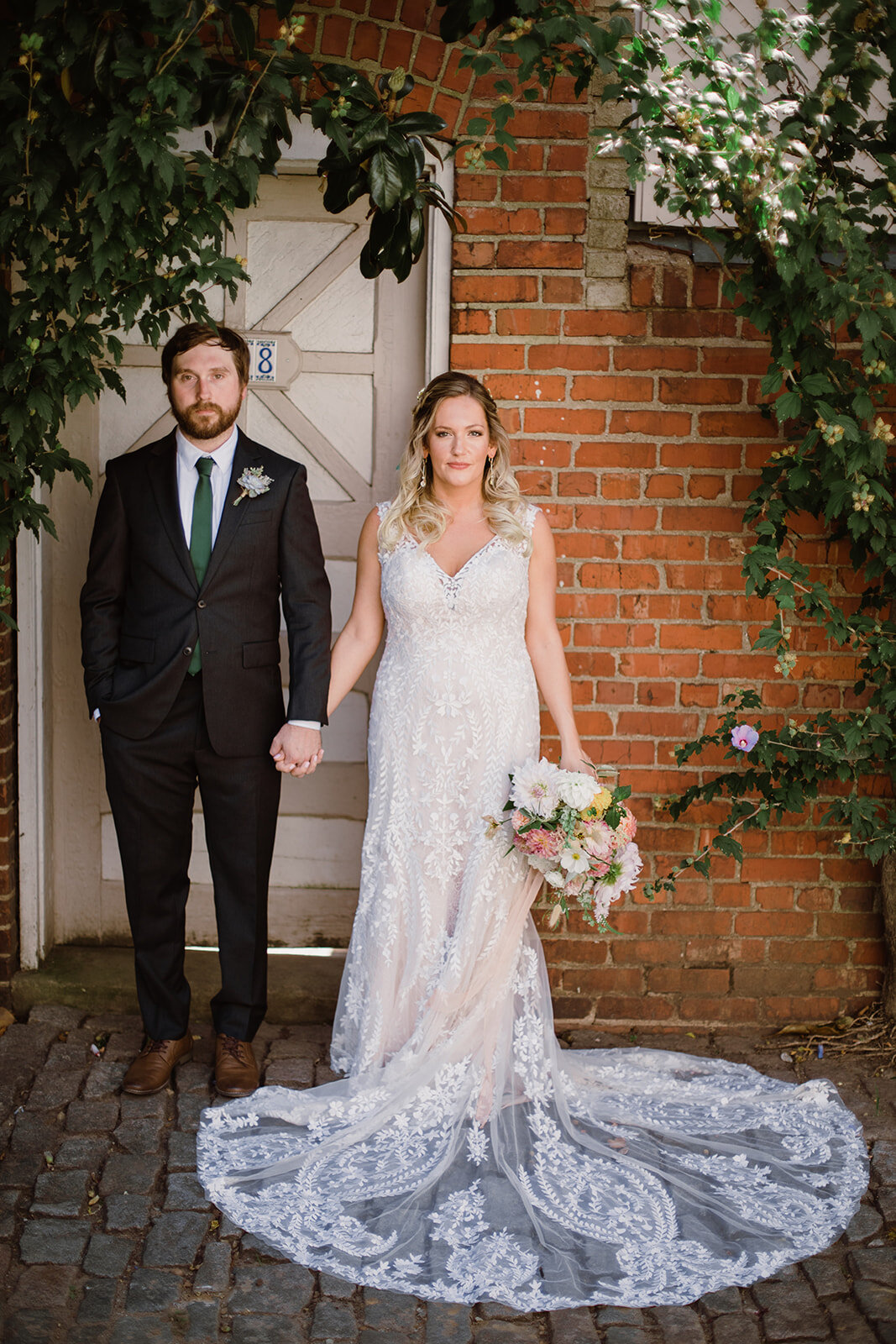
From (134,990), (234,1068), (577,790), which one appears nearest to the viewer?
(577,790)

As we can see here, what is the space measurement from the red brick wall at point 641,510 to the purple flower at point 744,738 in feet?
1.21

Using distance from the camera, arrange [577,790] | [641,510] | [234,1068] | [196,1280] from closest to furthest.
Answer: [196,1280] → [577,790] → [234,1068] → [641,510]

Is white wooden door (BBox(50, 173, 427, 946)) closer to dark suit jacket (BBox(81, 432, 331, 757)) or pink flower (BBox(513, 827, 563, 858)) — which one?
dark suit jacket (BBox(81, 432, 331, 757))

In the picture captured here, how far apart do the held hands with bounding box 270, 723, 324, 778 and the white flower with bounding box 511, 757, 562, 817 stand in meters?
0.66

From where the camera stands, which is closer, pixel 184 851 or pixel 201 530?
pixel 201 530

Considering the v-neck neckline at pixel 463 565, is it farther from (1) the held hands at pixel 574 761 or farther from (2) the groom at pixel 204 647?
(1) the held hands at pixel 574 761

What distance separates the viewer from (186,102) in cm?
287

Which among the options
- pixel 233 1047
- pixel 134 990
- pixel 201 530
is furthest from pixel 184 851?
pixel 201 530

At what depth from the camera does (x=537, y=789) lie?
135 inches

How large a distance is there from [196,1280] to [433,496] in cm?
233

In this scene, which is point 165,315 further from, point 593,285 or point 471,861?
point 471,861

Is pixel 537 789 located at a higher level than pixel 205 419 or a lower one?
lower

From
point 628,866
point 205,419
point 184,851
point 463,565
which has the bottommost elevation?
point 184,851

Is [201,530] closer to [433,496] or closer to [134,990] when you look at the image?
[433,496]
